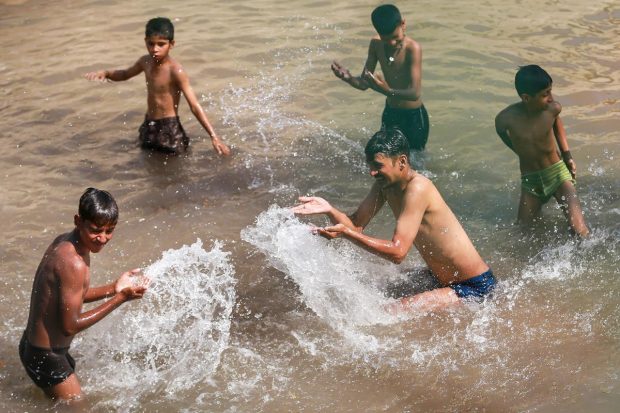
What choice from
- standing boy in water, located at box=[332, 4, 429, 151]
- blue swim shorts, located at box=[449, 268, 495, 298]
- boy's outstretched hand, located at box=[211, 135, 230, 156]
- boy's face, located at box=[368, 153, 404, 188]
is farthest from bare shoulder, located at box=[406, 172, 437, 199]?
boy's outstretched hand, located at box=[211, 135, 230, 156]

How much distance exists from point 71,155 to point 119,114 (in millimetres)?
1104

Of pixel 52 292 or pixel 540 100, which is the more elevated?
pixel 540 100

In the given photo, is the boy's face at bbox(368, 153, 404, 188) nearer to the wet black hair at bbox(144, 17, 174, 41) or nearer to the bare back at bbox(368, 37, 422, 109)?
the bare back at bbox(368, 37, 422, 109)

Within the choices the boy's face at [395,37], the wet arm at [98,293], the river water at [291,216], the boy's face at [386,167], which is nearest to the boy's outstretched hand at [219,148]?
the river water at [291,216]

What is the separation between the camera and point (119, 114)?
29.9 ft

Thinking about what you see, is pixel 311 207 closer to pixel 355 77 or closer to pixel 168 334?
pixel 168 334

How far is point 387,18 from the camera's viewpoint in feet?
23.6

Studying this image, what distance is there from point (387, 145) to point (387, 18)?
8.23ft

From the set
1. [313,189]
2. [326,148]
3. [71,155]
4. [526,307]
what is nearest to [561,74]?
[326,148]

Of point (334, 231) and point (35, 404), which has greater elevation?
point (334, 231)

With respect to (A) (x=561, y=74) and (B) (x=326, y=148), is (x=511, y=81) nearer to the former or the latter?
(A) (x=561, y=74)

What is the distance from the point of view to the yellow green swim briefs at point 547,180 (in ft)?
21.0

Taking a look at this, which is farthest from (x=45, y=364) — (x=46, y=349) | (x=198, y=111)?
(x=198, y=111)

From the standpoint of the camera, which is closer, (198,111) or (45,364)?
(45,364)
